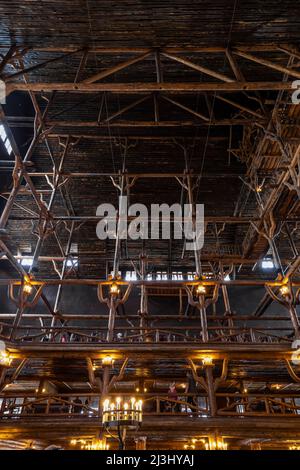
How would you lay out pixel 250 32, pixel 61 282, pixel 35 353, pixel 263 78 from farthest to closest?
pixel 263 78, pixel 61 282, pixel 35 353, pixel 250 32

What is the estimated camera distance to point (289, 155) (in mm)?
10852

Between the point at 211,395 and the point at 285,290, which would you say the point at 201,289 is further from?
the point at 211,395

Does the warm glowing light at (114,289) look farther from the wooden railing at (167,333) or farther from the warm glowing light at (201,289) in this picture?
the warm glowing light at (201,289)

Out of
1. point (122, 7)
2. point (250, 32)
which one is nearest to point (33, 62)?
point (122, 7)

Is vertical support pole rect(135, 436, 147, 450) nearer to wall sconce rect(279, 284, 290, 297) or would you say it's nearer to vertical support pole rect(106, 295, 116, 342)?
vertical support pole rect(106, 295, 116, 342)

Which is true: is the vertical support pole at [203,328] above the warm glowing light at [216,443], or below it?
above

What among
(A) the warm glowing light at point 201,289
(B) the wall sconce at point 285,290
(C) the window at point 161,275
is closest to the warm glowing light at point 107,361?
(A) the warm glowing light at point 201,289

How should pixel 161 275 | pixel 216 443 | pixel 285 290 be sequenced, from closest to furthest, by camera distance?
pixel 216 443, pixel 285 290, pixel 161 275

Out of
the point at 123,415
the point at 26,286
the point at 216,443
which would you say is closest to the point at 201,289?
the point at 216,443

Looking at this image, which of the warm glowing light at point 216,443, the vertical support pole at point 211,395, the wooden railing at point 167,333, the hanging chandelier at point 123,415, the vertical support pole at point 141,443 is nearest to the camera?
the hanging chandelier at point 123,415

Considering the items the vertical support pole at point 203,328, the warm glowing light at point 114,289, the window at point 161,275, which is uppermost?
the window at point 161,275

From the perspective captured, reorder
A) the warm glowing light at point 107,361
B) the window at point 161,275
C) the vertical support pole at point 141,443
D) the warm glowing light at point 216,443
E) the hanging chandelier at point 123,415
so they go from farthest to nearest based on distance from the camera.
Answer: the window at point 161,275, the vertical support pole at point 141,443, the warm glowing light at point 107,361, the warm glowing light at point 216,443, the hanging chandelier at point 123,415
